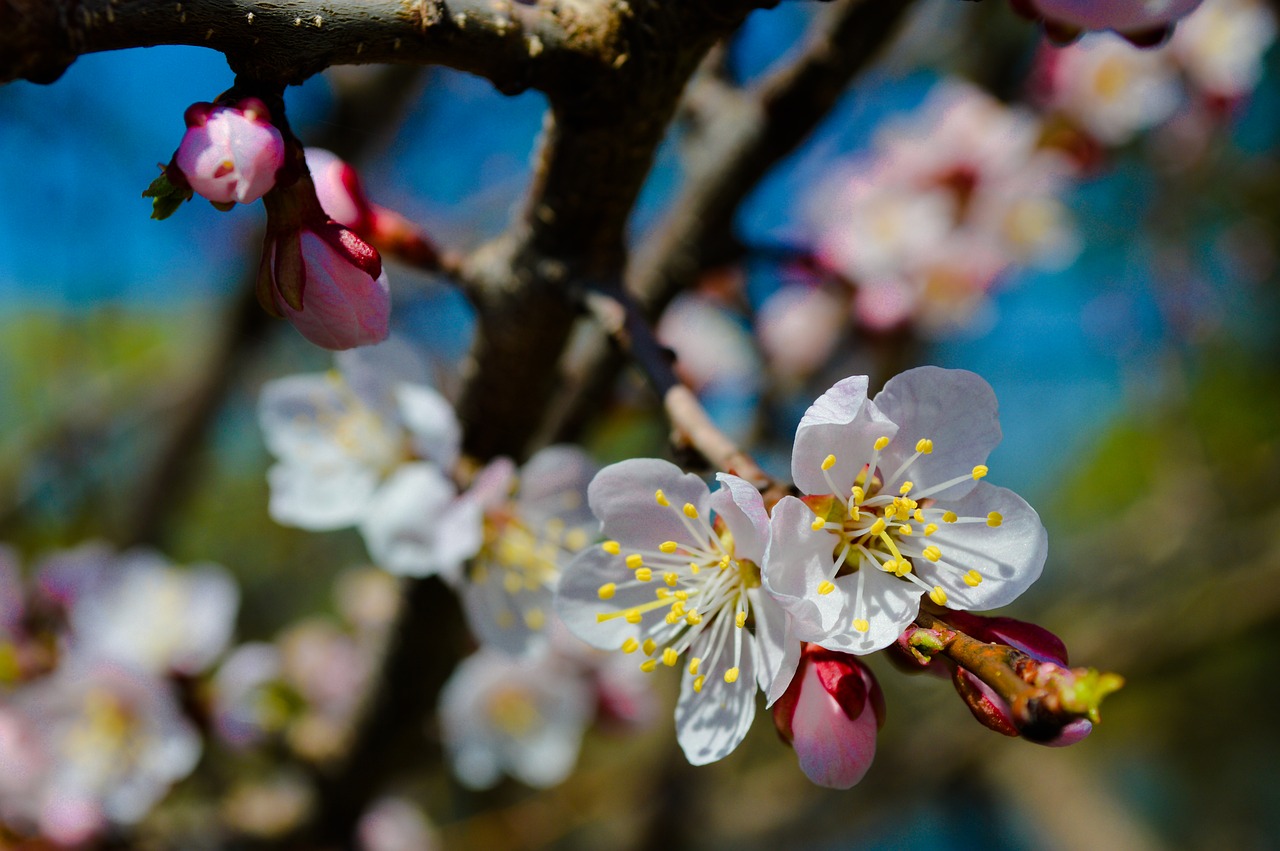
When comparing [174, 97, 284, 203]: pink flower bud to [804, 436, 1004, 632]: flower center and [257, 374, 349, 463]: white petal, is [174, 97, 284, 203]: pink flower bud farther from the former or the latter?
[257, 374, 349, 463]: white petal

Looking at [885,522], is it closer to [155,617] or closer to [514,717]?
[514,717]

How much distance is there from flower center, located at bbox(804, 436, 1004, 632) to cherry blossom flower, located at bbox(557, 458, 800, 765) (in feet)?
0.20

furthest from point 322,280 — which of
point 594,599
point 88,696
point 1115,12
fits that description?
point 88,696

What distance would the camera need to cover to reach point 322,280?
57 centimetres

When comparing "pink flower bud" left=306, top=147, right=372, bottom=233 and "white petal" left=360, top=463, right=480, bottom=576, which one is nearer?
"pink flower bud" left=306, top=147, right=372, bottom=233

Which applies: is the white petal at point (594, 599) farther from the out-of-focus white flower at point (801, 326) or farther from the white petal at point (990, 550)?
the out-of-focus white flower at point (801, 326)

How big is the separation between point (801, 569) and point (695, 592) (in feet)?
0.33

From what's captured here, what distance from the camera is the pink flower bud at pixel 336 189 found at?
737 mm

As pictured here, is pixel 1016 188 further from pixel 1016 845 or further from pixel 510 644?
pixel 1016 845

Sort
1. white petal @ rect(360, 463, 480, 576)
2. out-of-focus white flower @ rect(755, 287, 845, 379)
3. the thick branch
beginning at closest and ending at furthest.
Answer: the thick branch → white petal @ rect(360, 463, 480, 576) → out-of-focus white flower @ rect(755, 287, 845, 379)

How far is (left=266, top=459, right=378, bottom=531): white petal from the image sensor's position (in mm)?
986

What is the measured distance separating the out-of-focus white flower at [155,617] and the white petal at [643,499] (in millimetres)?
868

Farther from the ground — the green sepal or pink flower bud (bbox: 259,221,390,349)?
the green sepal

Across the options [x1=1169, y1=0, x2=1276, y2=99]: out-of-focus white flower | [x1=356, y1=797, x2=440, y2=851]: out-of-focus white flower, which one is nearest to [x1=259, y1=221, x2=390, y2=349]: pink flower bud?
[x1=356, y1=797, x2=440, y2=851]: out-of-focus white flower
